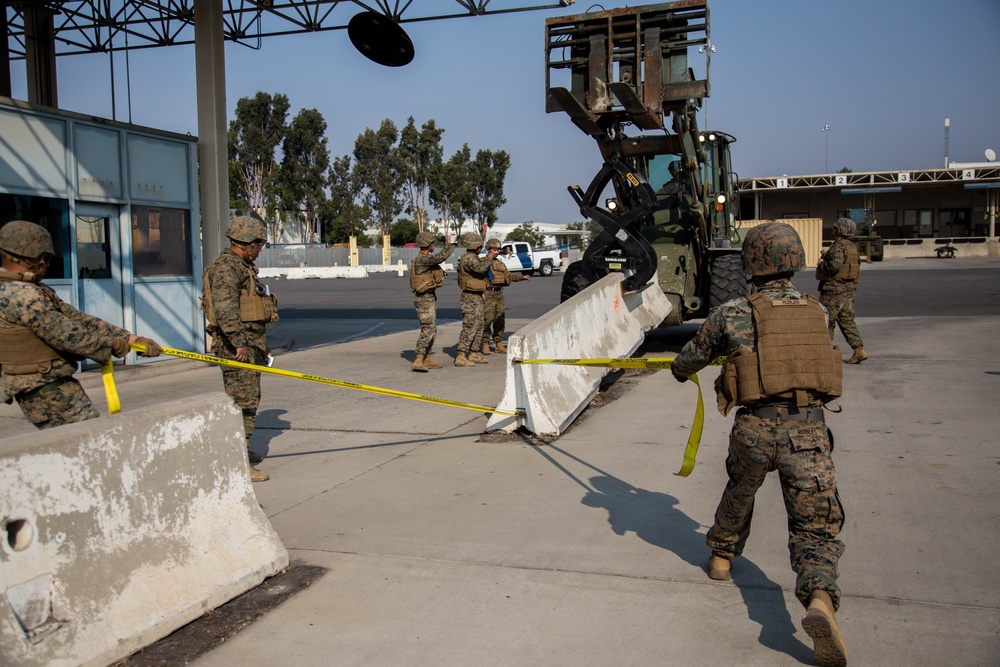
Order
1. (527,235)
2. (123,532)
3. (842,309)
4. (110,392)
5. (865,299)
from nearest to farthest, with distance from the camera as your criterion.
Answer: (123,532) → (110,392) → (842,309) → (865,299) → (527,235)

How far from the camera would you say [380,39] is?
1419 centimetres

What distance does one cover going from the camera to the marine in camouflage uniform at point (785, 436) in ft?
12.0

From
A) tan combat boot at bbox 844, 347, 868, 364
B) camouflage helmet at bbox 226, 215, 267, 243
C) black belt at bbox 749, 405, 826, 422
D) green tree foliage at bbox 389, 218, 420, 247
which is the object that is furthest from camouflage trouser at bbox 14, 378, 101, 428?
A: green tree foliage at bbox 389, 218, 420, 247

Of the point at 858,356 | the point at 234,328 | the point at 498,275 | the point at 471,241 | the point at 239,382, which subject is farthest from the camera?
the point at 498,275

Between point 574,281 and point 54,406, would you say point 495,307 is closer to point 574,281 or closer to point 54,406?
point 574,281

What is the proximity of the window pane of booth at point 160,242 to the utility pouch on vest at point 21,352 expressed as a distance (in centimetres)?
728

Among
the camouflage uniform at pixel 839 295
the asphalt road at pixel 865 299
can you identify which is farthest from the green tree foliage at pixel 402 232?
the camouflage uniform at pixel 839 295

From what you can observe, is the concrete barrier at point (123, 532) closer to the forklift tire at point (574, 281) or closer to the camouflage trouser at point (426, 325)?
the camouflage trouser at point (426, 325)

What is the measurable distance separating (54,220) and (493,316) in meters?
5.76

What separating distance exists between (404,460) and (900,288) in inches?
857

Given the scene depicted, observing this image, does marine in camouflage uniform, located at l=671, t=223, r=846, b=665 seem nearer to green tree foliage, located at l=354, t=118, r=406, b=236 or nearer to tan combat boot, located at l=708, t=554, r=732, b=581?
tan combat boot, located at l=708, t=554, r=732, b=581

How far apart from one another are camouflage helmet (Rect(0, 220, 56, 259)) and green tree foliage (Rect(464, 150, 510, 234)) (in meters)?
71.4

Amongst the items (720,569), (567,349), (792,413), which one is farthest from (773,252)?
(567,349)

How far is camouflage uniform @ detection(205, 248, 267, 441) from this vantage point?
6125 millimetres
